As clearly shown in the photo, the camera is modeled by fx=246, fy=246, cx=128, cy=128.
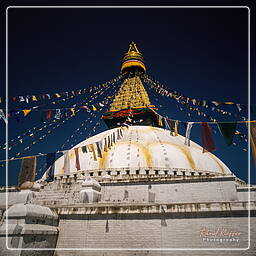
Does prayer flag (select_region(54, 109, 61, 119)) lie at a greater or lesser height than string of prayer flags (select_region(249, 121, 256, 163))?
greater

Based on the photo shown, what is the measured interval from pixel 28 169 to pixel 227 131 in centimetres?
876

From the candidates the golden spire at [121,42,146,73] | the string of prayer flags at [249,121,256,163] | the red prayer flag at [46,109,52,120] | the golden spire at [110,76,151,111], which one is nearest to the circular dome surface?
the red prayer flag at [46,109,52,120]

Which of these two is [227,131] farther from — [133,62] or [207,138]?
[133,62]

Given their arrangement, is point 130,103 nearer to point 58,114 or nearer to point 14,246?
point 58,114

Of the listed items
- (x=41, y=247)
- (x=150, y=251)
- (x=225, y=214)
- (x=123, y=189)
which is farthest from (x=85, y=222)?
(x=225, y=214)

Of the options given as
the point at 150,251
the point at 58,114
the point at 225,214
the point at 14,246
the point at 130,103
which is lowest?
the point at 150,251

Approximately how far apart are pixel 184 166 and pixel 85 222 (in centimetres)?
844

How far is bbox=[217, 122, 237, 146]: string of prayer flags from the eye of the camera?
9000 millimetres

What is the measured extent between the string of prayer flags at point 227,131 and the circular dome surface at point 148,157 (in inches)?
252

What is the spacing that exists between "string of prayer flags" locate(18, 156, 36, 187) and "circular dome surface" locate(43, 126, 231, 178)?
4.39 m

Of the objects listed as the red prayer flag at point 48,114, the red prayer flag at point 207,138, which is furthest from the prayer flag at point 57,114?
the red prayer flag at point 207,138

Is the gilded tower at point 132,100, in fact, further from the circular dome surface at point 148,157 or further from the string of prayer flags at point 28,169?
the string of prayer flags at point 28,169

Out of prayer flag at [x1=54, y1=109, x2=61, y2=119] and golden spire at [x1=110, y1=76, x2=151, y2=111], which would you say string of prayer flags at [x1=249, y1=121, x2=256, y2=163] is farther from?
golden spire at [x1=110, y1=76, x2=151, y2=111]

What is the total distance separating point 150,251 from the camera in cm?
769
